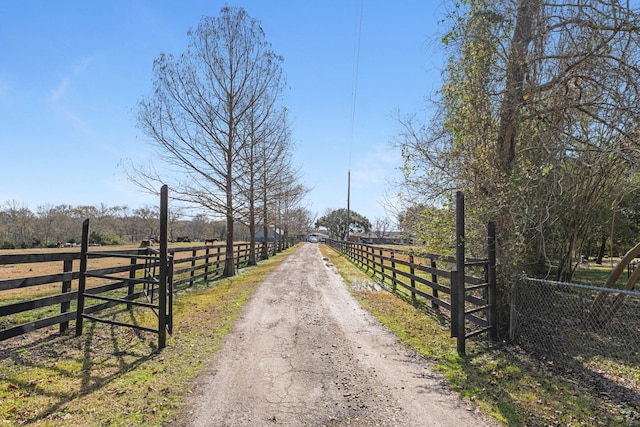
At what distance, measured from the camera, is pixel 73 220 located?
76.9 meters

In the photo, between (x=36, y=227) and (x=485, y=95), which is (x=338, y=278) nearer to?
(x=485, y=95)

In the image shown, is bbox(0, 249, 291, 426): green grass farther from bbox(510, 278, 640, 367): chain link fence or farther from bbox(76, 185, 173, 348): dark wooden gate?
bbox(510, 278, 640, 367): chain link fence

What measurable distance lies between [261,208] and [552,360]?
600 inches

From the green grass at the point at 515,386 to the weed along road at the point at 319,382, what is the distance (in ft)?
0.91

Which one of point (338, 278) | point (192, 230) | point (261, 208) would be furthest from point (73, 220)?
point (338, 278)

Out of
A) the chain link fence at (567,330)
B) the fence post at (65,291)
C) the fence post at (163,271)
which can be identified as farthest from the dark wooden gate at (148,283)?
the chain link fence at (567,330)

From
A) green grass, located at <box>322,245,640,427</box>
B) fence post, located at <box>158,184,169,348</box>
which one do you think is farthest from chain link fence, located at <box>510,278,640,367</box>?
fence post, located at <box>158,184,169,348</box>

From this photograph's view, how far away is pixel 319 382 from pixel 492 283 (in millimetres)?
3539

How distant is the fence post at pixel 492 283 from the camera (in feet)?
20.0

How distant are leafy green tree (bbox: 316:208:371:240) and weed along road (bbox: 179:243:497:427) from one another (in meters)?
85.4

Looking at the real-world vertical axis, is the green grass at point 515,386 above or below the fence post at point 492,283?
below

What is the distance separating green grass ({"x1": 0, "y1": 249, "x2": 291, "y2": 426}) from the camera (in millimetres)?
3371

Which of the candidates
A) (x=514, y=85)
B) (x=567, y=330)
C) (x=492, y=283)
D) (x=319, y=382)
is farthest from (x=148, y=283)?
(x=567, y=330)

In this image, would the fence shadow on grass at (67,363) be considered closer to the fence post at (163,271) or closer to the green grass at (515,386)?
the fence post at (163,271)
